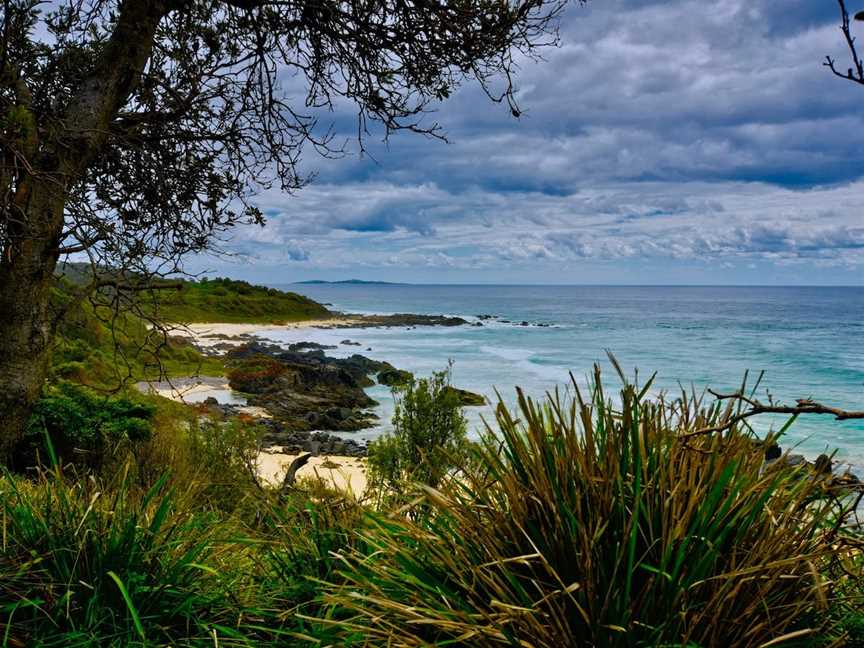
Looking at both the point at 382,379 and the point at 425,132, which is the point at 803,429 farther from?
the point at 425,132

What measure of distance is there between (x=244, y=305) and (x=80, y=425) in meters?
72.2

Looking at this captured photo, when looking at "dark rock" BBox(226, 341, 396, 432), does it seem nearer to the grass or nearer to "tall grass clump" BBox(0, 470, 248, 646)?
"tall grass clump" BBox(0, 470, 248, 646)

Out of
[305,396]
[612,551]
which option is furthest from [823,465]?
[305,396]

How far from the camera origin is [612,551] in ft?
7.22

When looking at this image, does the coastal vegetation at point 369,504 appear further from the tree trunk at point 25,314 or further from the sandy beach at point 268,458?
the sandy beach at point 268,458

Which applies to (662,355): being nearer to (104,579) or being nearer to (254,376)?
(254,376)

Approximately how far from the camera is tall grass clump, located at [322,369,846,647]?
2.01 meters

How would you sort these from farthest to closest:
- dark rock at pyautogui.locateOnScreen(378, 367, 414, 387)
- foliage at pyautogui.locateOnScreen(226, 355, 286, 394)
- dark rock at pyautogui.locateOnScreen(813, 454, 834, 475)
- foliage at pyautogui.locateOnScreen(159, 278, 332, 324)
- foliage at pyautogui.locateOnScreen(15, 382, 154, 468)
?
foliage at pyautogui.locateOnScreen(159, 278, 332, 324)
dark rock at pyautogui.locateOnScreen(378, 367, 414, 387)
foliage at pyautogui.locateOnScreen(226, 355, 286, 394)
foliage at pyautogui.locateOnScreen(15, 382, 154, 468)
dark rock at pyautogui.locateOnScreen(813, 454, 834, 475)

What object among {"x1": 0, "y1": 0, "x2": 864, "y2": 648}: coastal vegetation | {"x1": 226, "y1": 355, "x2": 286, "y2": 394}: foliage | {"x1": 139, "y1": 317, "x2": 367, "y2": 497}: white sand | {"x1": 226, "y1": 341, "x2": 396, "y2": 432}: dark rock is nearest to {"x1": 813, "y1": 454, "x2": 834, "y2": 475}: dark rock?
{"x1": 0, "y1": 0, "x2": 864, "y2": 648}: coastal vegetation

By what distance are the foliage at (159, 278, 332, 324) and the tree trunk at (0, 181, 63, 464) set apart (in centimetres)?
6286

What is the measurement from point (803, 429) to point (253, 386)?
2372 centimetres

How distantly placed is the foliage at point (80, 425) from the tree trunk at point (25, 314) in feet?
12.3

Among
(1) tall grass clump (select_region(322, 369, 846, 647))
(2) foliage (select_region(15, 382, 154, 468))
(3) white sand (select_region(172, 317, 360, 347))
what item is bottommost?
(3) white sand (select_region(172, 317, 360, 347))

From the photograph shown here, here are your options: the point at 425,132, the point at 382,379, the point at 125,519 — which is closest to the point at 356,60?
the point at 425,132
